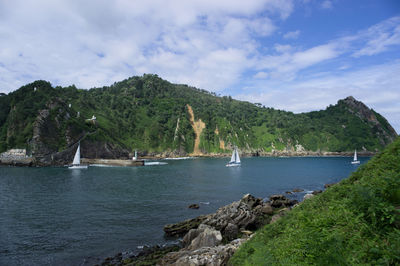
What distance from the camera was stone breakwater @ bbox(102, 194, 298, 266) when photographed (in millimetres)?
16400

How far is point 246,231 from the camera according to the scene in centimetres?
2652

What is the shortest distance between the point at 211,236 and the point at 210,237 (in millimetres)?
163

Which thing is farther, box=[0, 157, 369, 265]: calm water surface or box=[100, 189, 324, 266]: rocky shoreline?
box=[0, 157, 369, 265]: calm water surface

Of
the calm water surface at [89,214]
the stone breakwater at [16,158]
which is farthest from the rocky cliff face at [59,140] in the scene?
the calm water surface at [89,214]

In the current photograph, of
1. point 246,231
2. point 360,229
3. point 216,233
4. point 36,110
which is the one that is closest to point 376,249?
point 360,229

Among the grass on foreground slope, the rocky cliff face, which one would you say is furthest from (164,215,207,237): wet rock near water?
the rocky cliff face

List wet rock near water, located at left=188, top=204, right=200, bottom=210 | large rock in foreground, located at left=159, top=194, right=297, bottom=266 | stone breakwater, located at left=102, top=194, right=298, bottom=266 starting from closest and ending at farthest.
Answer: stone breakwater, located at left=102, top=194, right=298, bottom=266, large rock in foreground, located at left=159, top=194, right=297, bottom=266, wet rock near water, located at left=188, top=204, right=200, bottom=210

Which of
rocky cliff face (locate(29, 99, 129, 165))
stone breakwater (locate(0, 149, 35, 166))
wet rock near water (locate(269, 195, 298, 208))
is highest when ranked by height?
rocky cliff face (locate(29, 99, 129, 165))

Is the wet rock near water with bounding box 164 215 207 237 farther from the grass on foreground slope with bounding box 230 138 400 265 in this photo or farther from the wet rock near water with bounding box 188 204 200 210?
the grass on foreground slope with bounding box 230 138 400 265

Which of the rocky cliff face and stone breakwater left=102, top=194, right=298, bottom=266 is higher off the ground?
the rocky cliff face

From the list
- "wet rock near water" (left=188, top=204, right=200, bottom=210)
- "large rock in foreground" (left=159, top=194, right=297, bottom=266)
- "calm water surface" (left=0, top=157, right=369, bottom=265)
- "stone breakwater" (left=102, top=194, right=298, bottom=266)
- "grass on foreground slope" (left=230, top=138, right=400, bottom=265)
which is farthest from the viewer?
"wet rock near water" (left=188, top=204, right=200, bottom=210)

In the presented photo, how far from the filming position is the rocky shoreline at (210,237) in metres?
16.4

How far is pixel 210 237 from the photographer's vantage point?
71.7ft

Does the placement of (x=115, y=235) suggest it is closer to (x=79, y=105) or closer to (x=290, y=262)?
(x=290, y=262)
